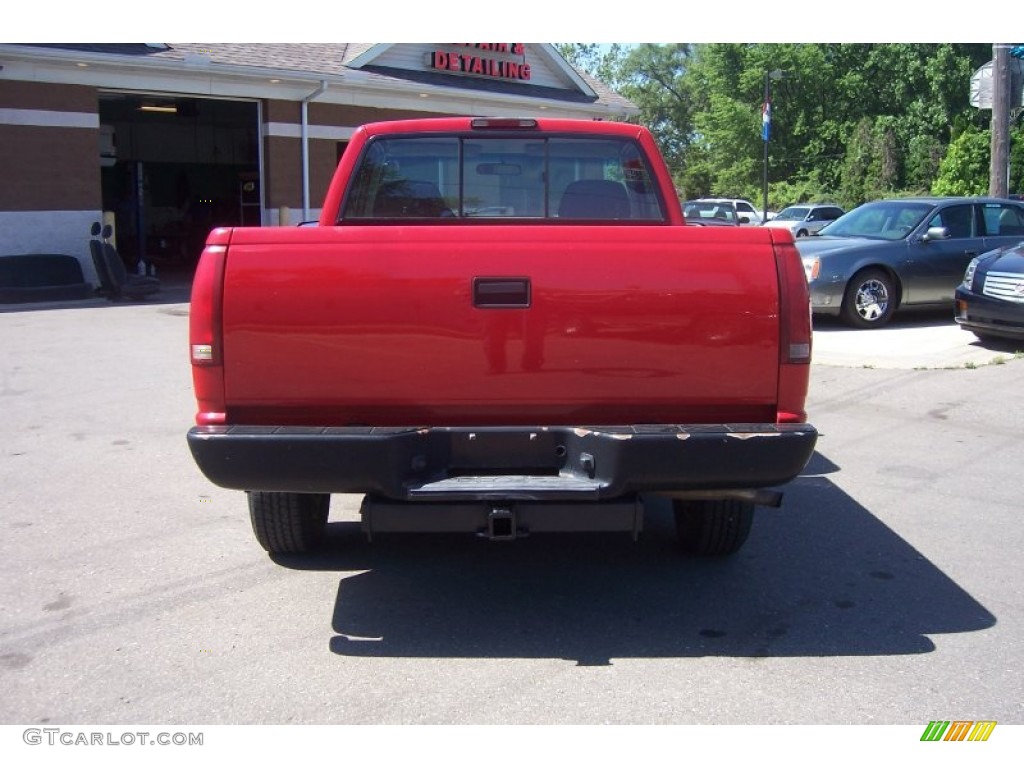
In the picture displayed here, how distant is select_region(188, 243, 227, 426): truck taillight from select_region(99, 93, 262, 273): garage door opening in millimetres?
21278

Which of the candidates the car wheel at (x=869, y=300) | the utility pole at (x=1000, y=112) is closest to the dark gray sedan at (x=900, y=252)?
the car wheel at (x=869, y=300)

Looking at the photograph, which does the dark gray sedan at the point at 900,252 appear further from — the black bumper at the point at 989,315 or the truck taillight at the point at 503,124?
the truck taillight at the point at 503,124

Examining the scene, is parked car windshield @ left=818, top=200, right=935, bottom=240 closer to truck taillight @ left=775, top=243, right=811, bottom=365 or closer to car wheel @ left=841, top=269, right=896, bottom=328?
car wheel @ left=841, top=269, right=896, bottom=328

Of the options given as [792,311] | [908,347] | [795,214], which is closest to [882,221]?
[908,347]

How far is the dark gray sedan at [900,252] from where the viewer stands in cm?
1265

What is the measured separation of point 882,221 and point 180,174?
68.1ft

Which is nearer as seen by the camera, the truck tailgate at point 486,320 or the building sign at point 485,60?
the truck tailgate at point 486,320

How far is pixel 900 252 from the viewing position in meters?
13.0

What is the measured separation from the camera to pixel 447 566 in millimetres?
4961

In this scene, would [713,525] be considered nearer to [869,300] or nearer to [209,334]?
[209,334]

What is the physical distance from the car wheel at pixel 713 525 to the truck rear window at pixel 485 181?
1478mm

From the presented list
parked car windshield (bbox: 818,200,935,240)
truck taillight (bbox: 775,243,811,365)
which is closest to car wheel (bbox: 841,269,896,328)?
parked car windshield (bbox: 818,200,935,240)

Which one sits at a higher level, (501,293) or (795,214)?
(795,214)
